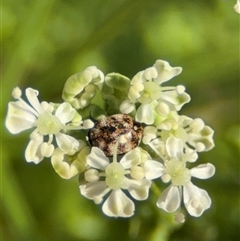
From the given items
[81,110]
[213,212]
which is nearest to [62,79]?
[81,110]

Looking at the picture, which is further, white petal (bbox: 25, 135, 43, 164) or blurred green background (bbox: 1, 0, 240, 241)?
blurred green background (bbox: 1, 0, 240, 241)

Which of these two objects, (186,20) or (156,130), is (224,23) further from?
(156,130)

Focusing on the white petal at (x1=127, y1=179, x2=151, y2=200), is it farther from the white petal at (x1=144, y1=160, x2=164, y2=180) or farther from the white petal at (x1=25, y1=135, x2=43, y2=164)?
the white petal at (x1=25, y1=135, x2=43, y2=164)

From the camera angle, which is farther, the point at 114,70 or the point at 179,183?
the point at 114,70

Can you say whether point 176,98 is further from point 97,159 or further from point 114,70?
point 114,70

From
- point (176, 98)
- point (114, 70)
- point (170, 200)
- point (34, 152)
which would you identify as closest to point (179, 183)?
point (170, 200)

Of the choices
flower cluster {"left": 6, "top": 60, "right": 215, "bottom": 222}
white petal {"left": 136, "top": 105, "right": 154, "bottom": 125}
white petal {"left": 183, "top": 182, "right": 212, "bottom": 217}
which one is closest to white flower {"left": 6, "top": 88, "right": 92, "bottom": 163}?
flower cluster {"left": 6, "top": 60, "right": 215, "bottom": 222}
